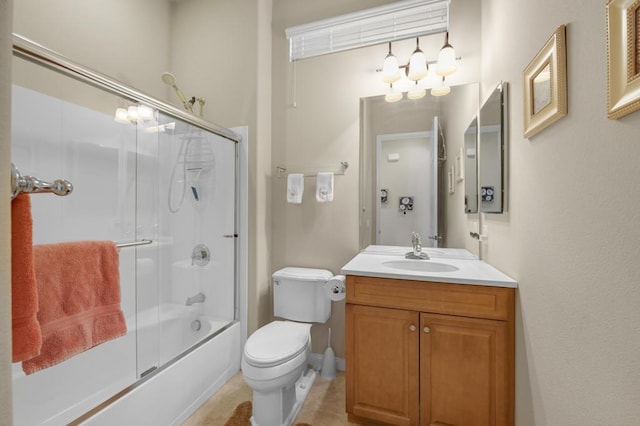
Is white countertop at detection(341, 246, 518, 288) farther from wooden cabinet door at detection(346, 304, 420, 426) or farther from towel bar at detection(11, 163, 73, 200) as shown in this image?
towel bar at detection(11, 163, 73, 200)

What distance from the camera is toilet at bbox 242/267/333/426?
1.40 m

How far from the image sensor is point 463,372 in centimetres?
132

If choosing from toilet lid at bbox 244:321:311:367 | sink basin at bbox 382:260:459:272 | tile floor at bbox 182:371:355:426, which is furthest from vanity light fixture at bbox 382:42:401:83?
tile floor at bbox 182:371:355:426

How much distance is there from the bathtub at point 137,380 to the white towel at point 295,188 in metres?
1.06

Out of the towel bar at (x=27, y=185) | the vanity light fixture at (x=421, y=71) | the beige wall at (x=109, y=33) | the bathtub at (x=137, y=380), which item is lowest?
the bathtub at (x=137, y=380)

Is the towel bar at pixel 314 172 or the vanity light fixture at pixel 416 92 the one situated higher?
the vanity light fixture at pixel 416 92

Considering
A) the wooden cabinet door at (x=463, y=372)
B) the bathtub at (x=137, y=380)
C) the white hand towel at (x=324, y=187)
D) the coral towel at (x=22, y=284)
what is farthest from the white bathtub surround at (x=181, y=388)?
the wooden cabinet door at (x=463, y=372)

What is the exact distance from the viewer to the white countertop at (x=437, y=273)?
1312mm

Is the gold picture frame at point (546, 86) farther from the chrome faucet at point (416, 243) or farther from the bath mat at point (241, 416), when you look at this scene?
the bath mat at point (241, 416)

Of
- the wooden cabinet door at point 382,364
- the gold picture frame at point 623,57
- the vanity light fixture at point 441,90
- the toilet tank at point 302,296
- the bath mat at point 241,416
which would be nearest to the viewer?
the gold picture frame at point 623,57

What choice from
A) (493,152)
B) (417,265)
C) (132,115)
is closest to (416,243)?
(417,265)

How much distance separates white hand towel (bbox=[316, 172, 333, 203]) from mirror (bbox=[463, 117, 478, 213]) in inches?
35.4

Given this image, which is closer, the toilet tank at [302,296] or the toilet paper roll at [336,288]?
the toilet paper roll at [336,288]

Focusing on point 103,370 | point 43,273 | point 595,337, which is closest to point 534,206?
point 595,337
